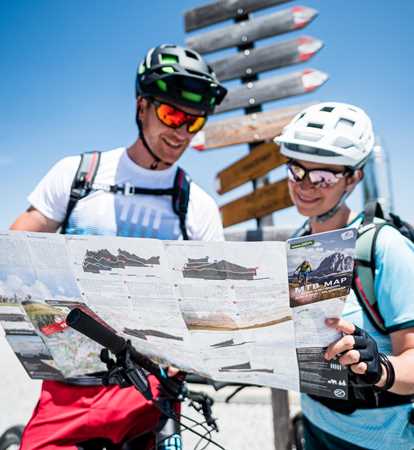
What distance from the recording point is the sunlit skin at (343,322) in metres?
1.04

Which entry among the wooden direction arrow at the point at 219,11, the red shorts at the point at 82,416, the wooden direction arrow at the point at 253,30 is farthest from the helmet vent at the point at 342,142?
the wooden direction arrow at the point at 219,11

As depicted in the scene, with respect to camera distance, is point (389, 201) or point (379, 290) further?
point (389, 201)

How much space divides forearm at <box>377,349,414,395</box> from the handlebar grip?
821 millimetres

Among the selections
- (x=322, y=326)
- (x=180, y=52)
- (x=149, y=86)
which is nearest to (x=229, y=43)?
(x=180, y=52)

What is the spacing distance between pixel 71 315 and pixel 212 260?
1.62 ft

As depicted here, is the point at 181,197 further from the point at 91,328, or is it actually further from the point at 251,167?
the point at 251,167

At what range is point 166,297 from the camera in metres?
1.10

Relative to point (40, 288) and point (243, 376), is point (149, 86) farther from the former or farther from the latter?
point (243, 376)

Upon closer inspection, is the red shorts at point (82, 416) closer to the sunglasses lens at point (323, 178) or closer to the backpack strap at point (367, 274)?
the backpack strap at point (367, 274)

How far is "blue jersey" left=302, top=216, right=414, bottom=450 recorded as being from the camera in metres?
1.32

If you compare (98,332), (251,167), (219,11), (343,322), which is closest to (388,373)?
(343,322)

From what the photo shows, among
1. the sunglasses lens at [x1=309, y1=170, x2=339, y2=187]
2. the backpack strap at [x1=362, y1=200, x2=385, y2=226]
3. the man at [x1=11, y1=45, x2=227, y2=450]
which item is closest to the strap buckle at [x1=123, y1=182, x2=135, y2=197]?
the man at [x1=11, y1=45, x2=227, y2=450]

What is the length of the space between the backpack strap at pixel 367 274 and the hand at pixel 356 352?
288 millimetres

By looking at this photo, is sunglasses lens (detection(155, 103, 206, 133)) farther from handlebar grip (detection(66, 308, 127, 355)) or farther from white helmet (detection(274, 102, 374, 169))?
handlebar grip (detection(66, 308, 127, 355))
